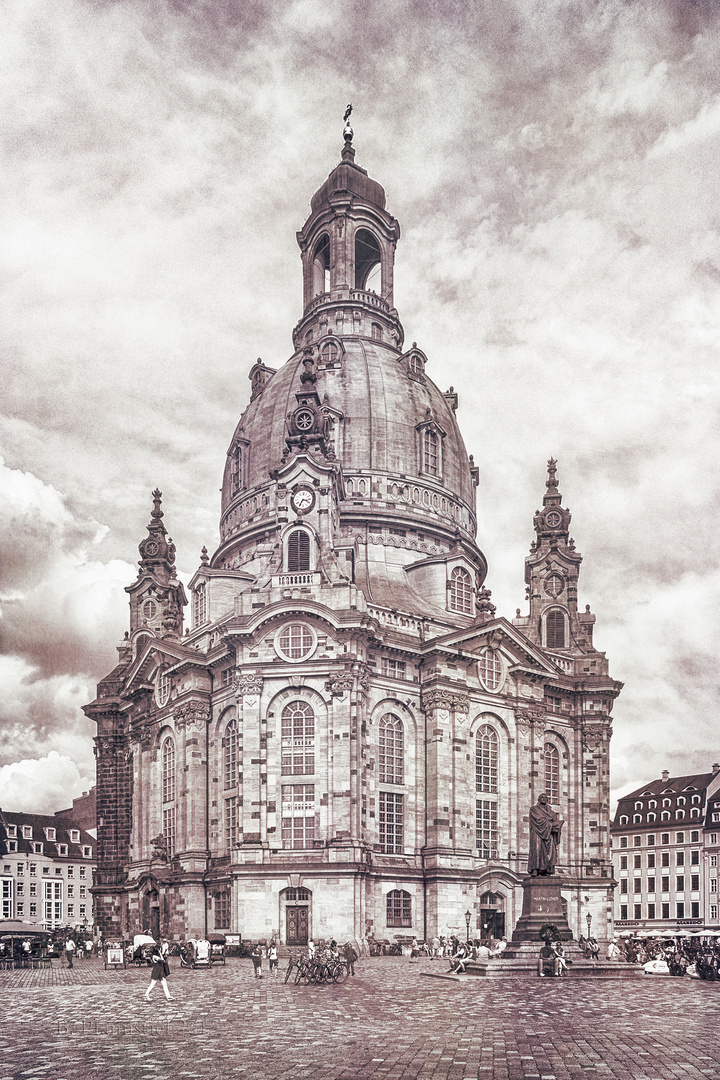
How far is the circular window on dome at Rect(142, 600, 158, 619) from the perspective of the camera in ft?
306

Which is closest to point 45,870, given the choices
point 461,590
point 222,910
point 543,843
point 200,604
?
point 200,604

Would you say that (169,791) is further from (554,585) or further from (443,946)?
(554,585)

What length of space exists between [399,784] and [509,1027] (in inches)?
1726

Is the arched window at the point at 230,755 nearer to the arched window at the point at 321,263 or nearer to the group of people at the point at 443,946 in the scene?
the group of people at the point at 443,946

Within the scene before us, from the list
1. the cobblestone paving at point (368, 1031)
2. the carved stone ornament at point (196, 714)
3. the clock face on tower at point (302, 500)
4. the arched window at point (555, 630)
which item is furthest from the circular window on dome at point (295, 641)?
the cobblestone paving at point (368, 1031)

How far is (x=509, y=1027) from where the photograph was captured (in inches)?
992

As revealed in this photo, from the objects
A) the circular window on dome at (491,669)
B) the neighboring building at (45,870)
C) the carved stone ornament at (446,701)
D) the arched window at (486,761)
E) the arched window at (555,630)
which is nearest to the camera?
the carved stone ornament at (446,701)

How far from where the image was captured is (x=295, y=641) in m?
67.1

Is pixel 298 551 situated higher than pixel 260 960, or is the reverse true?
pixel 298 551

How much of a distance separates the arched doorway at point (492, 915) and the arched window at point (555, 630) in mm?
22454

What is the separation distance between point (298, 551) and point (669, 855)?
64.6 metres

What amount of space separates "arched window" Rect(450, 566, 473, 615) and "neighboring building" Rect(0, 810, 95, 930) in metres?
56.7

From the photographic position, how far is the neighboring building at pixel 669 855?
110 m

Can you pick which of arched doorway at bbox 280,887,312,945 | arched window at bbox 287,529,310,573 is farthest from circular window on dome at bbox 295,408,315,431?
arched doorway at bbox 280,887,312,945
